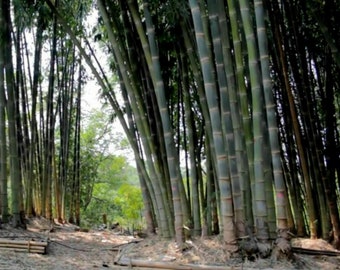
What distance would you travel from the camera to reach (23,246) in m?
3.59

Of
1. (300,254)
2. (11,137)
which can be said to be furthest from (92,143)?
(300,254)

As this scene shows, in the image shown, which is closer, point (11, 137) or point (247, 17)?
point (247, 17)

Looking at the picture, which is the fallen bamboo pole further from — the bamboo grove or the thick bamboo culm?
the thick bamboo culm

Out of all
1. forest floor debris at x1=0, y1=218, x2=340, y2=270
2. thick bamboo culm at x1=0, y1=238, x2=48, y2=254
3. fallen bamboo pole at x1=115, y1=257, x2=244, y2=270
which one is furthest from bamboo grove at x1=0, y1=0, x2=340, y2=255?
thick bamboo culm at x1=0, y1=238, x2=48, y2=254

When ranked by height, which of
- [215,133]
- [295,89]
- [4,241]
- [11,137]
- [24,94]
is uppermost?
[24,94]

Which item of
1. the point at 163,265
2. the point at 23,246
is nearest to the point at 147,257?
the point at 163,265

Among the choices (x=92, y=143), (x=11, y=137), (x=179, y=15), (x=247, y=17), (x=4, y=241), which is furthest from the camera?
(x=92, y=143)

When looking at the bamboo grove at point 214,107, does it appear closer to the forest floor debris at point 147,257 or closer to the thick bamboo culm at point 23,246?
the forest floor debris at point 147,257

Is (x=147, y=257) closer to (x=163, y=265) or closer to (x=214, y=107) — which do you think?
(x=163, y=265)

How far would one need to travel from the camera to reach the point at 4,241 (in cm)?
359

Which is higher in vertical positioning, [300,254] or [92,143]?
[92,143]

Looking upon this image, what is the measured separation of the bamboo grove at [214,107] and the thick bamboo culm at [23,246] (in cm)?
97

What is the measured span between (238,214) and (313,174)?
185 centimetres

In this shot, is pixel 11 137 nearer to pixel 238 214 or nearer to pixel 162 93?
pixel 162 93
